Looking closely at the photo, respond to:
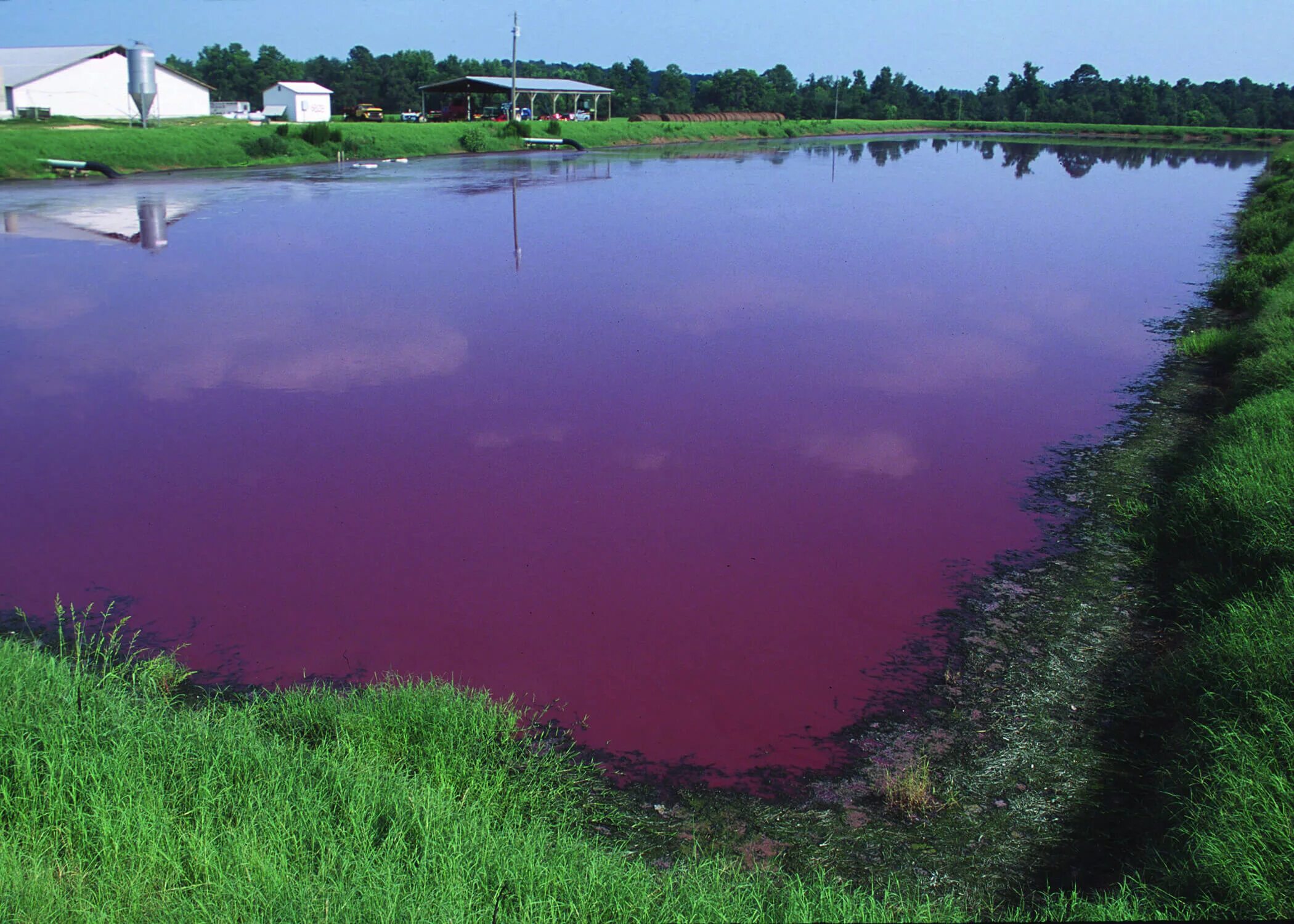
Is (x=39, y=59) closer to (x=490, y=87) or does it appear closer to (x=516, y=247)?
(x=490, y=87)

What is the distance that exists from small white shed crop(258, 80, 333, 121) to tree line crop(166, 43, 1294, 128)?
34.8 feet

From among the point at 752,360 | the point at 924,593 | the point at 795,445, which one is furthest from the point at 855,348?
the point at 924,593

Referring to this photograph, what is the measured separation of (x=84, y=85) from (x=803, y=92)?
75.9m

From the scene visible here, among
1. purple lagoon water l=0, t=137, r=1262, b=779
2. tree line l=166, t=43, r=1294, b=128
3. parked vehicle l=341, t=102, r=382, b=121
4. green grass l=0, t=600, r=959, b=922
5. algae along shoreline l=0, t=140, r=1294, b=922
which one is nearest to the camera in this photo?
green grass l=0, t=600, r=959, b=922

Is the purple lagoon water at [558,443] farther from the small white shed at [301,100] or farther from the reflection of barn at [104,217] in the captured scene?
the small white shed at [301,100]

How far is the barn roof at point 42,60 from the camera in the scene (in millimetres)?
42875

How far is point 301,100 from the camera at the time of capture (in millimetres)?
56094

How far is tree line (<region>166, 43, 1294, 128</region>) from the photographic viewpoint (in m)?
→ 76.8

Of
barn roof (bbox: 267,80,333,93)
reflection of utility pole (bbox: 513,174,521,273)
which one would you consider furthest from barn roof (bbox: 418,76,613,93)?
reflection of utility pole (bbox: 513,174,521,273)

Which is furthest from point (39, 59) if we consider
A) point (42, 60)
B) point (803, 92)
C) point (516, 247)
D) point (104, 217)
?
point (803, 92)

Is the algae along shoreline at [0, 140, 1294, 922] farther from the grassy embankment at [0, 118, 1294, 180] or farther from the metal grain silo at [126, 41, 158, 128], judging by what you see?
the metal grain silo at [126, 41, 158, 128]

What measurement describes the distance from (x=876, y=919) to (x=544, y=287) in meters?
12.7

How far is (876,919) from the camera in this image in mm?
3225

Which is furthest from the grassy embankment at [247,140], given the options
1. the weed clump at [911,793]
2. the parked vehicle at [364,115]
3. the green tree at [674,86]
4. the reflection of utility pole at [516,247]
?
the weed clump at [911,793]
